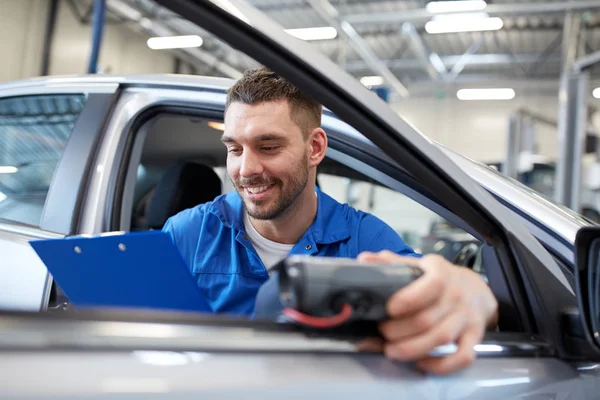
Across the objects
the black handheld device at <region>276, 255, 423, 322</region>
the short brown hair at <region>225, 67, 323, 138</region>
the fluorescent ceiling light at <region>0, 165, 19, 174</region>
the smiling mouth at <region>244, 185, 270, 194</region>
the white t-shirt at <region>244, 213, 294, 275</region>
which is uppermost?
the short brown hair at <region>225, 67, 323, 138</region>

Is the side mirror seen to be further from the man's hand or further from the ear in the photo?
the ear

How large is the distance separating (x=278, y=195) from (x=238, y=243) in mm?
180

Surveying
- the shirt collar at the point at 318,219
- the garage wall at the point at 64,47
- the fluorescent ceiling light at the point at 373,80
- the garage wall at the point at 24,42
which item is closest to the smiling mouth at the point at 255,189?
the shirt collar at the point at 318,219

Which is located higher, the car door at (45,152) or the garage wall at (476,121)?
the garage wall at (476,121)

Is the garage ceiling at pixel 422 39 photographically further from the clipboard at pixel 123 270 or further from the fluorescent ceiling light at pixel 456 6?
the clipboard at pixel 123 270

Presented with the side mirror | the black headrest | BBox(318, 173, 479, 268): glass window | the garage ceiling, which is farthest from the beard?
the garage ceiling

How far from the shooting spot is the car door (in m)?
1.80

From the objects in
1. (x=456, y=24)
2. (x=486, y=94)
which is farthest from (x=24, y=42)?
(x=486, y=94)

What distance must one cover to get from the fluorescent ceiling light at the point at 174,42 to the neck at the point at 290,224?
1144cm

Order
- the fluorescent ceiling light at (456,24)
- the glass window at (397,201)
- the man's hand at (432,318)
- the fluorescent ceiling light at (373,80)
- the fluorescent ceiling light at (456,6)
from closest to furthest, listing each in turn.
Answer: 1. the man's hand at (432,318)
2. the glass window at (397,201)
3. the fluorescent ceiling light at (456,6)
4. the fluorescent ceiling light at (456,24)
5. the fluorescent ceiling light at (373,80)

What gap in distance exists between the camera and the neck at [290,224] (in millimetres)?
1788

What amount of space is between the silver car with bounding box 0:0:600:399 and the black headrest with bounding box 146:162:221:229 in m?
0.33

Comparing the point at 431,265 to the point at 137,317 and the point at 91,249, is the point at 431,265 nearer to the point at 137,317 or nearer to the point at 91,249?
the point at 137,317

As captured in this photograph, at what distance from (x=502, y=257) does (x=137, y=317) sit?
68cm
